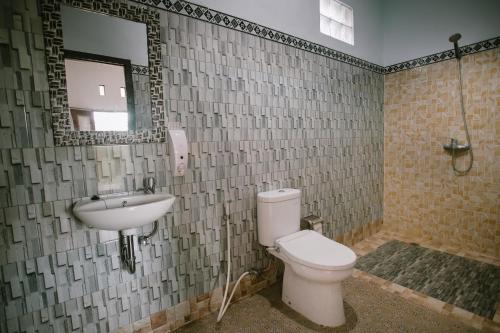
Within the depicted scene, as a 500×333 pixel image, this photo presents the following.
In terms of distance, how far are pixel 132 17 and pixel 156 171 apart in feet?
2.78

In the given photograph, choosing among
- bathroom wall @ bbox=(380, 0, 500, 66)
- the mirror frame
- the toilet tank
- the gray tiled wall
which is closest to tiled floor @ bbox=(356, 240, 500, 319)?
the gray tiled wall

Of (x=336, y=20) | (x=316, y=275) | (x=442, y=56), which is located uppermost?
(x=336, y=20)

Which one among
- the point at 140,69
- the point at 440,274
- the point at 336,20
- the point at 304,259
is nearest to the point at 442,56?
the point at 336,20

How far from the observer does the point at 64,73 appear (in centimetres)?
123

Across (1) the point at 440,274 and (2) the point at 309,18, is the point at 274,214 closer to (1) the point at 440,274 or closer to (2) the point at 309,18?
(1) the point at 440,274

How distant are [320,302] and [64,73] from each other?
75.0 inches

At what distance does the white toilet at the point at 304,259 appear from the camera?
1513mm

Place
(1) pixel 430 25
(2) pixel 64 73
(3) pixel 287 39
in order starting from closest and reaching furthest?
(2) pixel 64 73 → (3) pixel 287 39 → (1) pixel 430 25

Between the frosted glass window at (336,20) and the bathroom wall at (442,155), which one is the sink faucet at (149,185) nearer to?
the frosted glass window at (336,20)

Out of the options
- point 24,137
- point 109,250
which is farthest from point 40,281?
point 24,137

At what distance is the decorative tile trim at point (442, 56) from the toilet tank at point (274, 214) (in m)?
2.11

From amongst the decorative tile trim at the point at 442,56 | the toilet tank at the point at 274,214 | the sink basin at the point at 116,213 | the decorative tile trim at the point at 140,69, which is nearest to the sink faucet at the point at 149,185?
the sink basin at the point at 116,213

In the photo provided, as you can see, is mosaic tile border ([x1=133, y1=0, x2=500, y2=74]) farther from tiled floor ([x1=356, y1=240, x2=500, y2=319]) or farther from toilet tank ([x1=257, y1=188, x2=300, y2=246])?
tiled floor ([x1=356, y1=240, x2=500, y2=319])

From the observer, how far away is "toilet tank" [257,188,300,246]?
5.99 ft
